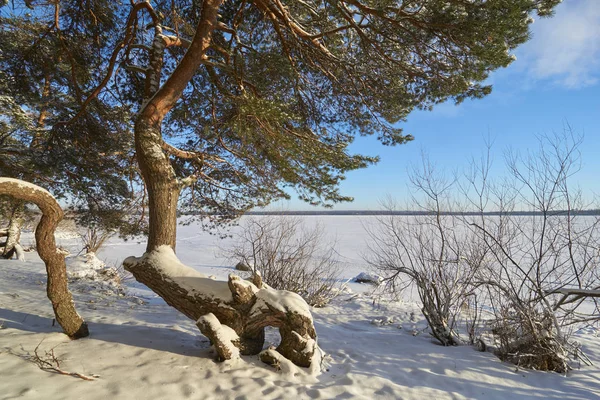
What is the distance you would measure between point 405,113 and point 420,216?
2099 millimetres

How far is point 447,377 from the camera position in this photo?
3482 mm

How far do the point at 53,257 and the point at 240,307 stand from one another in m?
2.15

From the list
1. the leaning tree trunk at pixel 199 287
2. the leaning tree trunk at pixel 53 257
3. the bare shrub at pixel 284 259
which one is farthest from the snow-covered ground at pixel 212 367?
the bare shrub at pixel 284 259

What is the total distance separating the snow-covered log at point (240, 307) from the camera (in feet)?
10.6

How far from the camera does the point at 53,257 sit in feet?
10.6

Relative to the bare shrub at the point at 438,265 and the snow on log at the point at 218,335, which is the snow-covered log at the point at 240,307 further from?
the bare shrub at the point at 438,265

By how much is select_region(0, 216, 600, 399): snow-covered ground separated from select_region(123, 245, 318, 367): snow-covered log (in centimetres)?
27

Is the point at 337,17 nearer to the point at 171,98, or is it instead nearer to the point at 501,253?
the point at 171,98

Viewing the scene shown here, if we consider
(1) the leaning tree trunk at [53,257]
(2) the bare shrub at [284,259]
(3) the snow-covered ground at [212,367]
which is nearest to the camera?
(3) the snow-covered ground at [212,367]

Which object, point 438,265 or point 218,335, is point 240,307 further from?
point 438,265

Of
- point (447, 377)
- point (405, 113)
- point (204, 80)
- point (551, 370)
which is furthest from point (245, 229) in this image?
point (551, 370)

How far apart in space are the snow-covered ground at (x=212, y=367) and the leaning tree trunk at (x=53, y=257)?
0.18m

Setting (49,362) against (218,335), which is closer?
(49,362)

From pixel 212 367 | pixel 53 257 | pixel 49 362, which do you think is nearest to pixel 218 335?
pixel 212 367
